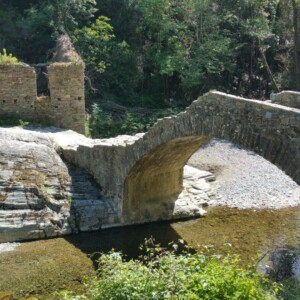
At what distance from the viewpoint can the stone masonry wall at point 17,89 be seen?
2047 centimetres

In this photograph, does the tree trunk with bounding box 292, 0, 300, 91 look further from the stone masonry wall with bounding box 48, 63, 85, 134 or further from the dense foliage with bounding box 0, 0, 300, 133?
the stone masonry wall with bounding box 48, 63, 85, 134

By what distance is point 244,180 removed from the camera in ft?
65.3

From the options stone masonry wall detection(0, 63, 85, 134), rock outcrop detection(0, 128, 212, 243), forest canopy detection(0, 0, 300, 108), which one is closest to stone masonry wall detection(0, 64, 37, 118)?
stone masonry wall detection(0, 63, 85, 134)

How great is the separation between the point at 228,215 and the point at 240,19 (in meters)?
16.1

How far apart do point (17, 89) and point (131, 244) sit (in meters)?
9.28

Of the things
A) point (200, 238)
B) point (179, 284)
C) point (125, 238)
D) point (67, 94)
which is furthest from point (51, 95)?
point (179, 284)

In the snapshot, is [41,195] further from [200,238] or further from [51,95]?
[51,95]

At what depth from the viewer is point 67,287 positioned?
11875 mm

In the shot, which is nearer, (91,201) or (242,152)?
(91,201)

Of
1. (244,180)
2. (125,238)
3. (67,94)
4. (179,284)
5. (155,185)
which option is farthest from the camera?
(67,94)

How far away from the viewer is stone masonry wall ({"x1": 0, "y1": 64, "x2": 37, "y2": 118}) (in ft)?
67.2

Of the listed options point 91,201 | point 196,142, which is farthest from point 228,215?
point 91,201

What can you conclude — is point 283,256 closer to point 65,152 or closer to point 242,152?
point 65,152

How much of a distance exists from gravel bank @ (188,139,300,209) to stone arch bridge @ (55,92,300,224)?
2300 millimetres
